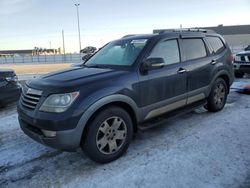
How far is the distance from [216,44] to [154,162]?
329 cm

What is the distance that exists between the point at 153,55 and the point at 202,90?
1505 mm

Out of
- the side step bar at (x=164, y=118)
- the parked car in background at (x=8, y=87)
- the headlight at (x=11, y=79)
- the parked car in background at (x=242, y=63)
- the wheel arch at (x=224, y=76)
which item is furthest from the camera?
the parked car in background at (x=242, y=63)

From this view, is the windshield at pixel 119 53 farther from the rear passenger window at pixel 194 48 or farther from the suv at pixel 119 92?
the rear passenger window at pixel 194 48

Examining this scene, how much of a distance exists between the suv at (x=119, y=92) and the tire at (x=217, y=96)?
0.38 feet

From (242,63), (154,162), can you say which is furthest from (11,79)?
(242,63)

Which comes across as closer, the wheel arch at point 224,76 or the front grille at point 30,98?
the front grille at point 30,98

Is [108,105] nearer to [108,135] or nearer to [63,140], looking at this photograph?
[108,135]

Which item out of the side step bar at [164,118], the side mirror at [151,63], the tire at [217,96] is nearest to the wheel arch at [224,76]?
the tire at [217,96]

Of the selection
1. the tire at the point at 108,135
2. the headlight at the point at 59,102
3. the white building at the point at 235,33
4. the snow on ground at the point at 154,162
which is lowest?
the snow on ground at the point at 154,162

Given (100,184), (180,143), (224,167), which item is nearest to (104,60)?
(180,143)

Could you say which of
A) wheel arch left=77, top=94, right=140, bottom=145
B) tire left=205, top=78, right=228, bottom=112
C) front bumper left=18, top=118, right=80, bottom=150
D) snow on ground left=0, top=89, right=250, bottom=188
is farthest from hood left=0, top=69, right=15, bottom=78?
tire left=205, top=78, right=228, bottom=112

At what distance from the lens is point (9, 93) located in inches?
257

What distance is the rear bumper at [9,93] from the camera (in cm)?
641

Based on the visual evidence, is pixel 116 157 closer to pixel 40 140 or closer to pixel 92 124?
pixel 92 124
